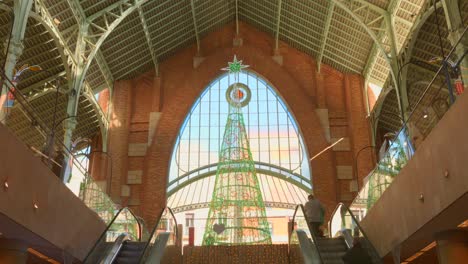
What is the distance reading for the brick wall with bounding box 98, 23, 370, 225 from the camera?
2834 centimetres

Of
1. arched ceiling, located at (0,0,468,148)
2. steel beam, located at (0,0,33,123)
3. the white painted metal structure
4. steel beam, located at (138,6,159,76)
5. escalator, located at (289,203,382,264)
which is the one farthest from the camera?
steel beam, located at (138,6,159,76)

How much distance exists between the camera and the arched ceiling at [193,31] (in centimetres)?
2277

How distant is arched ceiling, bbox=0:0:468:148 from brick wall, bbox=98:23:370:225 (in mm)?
762

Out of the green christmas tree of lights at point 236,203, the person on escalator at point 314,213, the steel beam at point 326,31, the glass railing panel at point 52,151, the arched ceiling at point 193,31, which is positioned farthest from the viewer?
the steel beam at point 326,31

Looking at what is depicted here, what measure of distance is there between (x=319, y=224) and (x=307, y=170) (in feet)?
49.3

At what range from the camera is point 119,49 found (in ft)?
92.6

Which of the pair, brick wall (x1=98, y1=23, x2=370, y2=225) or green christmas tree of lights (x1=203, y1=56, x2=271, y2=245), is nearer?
green christmas tree of lights (x1=203, y1=56, x2=271, y2=245)

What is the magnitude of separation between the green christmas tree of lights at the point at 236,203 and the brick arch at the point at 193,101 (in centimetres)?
976

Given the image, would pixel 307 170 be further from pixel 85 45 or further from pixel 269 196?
pixel 85 45

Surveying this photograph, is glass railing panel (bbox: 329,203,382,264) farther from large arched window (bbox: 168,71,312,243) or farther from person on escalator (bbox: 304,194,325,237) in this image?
large arched window (bbox: 168,71,312,243)

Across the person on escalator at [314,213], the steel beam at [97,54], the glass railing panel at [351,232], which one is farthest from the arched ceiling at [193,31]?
the person on escalator at [314,213]

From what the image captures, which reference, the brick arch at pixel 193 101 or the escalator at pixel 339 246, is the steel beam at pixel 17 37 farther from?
the brick arch at pixel 193 101

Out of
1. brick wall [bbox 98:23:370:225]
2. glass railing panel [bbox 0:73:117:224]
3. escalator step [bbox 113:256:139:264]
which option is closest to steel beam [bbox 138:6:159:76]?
brick wall [bbox 98:23:370:225]

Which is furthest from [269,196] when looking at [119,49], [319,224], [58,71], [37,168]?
[37,168]
